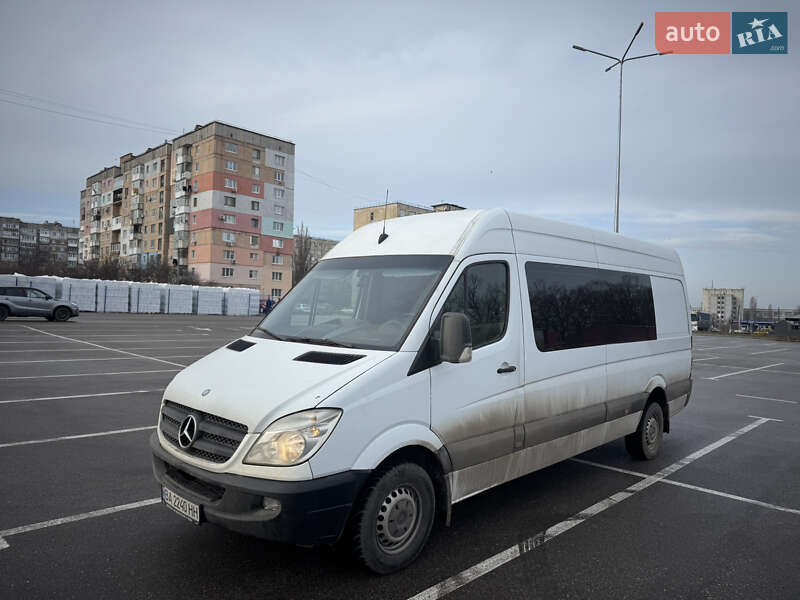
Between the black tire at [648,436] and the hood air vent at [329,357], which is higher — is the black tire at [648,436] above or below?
below

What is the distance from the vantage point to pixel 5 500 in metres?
4.27

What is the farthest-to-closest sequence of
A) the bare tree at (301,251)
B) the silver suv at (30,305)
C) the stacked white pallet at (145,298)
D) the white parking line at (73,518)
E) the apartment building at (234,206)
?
the bare tree at (301,251), the apartment building at (234,206), the stacked white pallet at (145,298), the silver suv at (30,305), the white parking line at (73,518)

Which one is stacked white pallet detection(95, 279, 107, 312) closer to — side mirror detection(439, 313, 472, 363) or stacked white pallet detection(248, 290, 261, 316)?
stacked white pallet detection(248, 290, 261, 316)

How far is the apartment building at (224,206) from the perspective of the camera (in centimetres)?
6312

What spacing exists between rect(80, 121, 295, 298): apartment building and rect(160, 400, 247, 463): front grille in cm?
6257

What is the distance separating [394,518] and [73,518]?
8.00 feet

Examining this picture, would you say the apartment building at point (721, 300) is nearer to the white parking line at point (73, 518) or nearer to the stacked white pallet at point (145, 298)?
the stacked white pallet at point (145, 298)

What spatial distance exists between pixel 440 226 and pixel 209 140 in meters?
65.3

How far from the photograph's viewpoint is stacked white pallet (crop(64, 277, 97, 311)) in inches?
1361

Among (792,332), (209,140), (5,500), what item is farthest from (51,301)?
(792,332)

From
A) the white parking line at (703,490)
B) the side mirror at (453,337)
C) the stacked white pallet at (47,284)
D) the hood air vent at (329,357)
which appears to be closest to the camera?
the hood air vent at (329,357)

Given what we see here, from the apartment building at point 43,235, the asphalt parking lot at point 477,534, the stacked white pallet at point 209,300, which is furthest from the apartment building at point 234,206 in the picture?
the apartment building at point 43,235

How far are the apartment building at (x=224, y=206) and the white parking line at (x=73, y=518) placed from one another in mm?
61577

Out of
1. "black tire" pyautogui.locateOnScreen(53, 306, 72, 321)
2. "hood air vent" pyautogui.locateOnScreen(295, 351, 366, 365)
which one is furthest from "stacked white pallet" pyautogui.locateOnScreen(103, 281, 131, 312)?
"hood air vent" pyautogui.locateOnScreen(295, 351, 366, 365)
